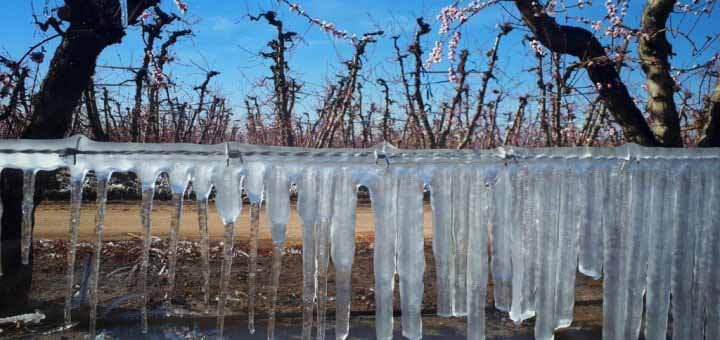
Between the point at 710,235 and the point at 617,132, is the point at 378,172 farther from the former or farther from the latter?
the point at 617,132

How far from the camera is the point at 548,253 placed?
7.85ft

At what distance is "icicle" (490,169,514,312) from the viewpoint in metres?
2.30

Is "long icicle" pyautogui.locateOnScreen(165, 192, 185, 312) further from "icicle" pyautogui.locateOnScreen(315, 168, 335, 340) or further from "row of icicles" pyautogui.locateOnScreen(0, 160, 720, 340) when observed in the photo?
"icicle" pyautogui.locateOnScreen(315, 168, 335, 340)

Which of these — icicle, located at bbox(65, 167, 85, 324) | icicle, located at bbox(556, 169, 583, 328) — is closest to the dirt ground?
icicle, located at bbox(65, 167, 85, 324)

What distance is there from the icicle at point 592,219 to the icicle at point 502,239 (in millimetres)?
345

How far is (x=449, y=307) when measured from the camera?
7.97 feet

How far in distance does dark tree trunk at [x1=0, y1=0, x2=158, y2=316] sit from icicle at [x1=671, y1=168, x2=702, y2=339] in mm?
3858

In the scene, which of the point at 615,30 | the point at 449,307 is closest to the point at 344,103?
the point at 615,30

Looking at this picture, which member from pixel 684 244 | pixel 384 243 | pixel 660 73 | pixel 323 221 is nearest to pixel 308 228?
pixel 323 221

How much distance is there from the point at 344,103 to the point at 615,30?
386cm

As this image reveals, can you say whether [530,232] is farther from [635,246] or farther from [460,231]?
[635,246]

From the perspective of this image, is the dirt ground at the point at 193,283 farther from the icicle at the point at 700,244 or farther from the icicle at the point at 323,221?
the icicle at the point at 700,244

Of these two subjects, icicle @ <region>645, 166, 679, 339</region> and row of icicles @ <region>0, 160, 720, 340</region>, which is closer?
row of icicles @ <region>0, 160, 720, 340</region>

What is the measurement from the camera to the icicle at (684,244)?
2.46 meters
